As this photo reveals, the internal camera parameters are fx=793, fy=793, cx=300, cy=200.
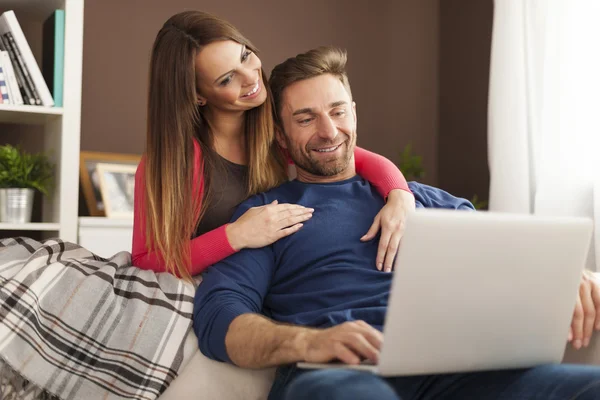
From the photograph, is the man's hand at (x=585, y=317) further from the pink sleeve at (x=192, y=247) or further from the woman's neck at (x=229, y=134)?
the woman's neck at (x=229, y=134)

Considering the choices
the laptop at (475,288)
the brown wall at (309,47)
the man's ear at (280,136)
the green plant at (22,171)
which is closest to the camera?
the laptop at (475,288)

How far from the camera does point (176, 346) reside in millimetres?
1524

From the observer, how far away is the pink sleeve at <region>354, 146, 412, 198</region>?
1.81 m

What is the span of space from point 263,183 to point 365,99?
195cm

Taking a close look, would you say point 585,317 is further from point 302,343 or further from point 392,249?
point 302,343

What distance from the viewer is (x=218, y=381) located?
59.0 inches

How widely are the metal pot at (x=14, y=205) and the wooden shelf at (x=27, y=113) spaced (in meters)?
0.27

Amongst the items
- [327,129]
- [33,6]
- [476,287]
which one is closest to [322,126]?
[327,129]

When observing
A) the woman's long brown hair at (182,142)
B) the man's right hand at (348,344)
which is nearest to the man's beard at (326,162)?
the woman's long brown hair at (182,142)

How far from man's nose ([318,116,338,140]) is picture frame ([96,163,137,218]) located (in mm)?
1213

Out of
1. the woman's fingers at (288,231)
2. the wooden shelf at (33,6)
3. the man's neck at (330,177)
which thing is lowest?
the woman's fingers at (288,231)

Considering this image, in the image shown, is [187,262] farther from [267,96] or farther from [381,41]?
[381,41]

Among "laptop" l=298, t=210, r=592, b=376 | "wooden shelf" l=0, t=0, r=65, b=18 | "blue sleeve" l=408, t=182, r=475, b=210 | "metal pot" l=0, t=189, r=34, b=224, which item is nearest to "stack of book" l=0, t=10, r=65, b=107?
"wooden shelf" l=0, t=0, r=65, b=18

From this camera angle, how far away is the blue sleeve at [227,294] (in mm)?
1454
